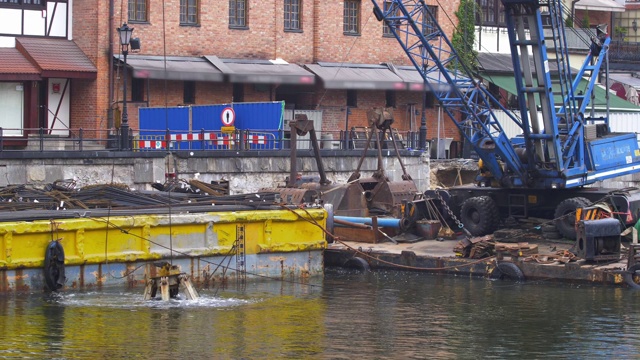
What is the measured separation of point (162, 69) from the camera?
4419 cm

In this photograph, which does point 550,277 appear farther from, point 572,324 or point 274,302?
point 274,302

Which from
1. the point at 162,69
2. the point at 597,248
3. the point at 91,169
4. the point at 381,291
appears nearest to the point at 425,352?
the point at 381,291

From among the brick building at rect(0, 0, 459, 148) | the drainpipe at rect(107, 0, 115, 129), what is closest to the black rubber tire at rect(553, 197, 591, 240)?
the brick building at rect(0, 0, 459, 148)

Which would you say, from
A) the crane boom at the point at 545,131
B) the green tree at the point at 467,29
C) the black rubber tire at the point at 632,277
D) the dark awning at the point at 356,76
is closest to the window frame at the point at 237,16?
the dark awning at the point at 356,76

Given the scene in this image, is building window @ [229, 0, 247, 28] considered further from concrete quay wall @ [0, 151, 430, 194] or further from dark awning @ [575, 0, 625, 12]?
dark awning @ [575, 0, 625, 12]

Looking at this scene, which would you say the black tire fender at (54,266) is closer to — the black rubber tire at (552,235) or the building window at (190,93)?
the black rubber tire at (552,235)

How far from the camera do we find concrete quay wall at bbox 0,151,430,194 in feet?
113

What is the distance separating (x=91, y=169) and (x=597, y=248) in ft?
50.1

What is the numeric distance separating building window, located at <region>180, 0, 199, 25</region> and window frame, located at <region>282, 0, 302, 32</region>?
432cm

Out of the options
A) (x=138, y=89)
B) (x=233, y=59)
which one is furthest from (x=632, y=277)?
(x=233, y=59)

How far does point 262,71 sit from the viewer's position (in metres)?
46.9

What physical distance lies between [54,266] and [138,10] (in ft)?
75.5

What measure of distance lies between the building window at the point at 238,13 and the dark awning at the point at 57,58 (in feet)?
22.2

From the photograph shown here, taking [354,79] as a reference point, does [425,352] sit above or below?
below
